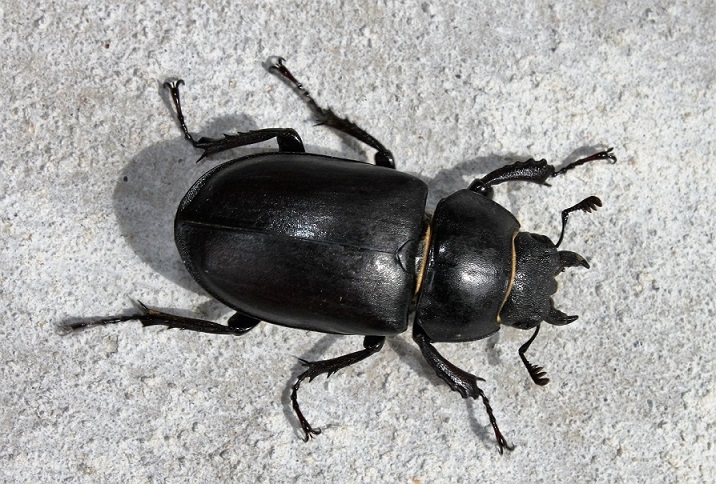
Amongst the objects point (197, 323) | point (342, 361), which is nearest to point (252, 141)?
point (197, 323)

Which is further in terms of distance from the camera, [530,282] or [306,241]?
[530,282]

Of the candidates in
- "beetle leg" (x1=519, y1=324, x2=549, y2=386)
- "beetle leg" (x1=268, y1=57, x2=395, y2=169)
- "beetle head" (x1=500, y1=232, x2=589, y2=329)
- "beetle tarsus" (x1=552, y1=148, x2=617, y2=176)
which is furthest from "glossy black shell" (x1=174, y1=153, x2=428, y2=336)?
"beetle tarsus" (x1=552, y1=148, x2=617, y2=176)

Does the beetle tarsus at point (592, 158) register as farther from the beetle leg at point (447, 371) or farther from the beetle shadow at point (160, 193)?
the beetle shadow at point (160, 193)

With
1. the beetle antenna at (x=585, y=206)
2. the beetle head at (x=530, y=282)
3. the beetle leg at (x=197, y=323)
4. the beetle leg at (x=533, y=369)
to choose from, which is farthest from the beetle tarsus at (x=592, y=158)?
the beetle leg at (x=197, y=323)

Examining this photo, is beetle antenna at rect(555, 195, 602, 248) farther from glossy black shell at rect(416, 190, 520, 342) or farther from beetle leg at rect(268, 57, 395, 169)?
beetle leg at rect(268, 57, 395, 169)

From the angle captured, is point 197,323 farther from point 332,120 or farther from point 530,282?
point 530,282

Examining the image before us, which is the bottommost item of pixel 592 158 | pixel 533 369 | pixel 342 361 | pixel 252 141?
pixel 342 361

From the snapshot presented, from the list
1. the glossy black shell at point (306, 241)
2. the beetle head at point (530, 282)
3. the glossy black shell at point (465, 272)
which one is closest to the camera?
the glossy black shell at point (306, 241)
